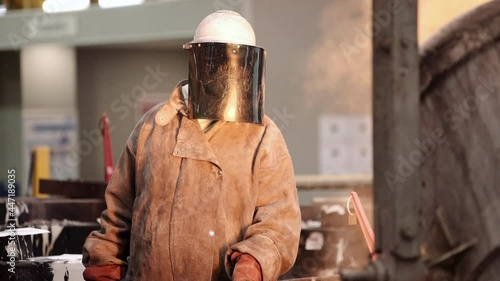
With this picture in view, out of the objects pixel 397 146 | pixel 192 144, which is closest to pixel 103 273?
pixel 192 144

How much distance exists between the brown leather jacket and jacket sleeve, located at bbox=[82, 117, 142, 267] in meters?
0.07

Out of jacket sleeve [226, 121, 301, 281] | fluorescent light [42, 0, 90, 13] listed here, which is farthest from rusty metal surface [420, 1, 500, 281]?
fluorescent light [42, 0, 90, 13]

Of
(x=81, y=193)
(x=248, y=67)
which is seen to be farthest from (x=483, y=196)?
(x=81, y=193)

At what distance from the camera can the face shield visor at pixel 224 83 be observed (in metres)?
4.04

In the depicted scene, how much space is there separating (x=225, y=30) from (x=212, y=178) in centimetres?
→ 64

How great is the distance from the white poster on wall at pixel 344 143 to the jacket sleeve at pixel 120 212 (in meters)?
9.81

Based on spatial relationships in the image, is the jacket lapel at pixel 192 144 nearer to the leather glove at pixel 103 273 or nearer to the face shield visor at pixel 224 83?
the face shield visor at pixel 224 83

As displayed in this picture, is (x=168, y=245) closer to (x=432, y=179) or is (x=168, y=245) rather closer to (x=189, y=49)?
(x=189, y=49)

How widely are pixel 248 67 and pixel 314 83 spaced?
9960mm

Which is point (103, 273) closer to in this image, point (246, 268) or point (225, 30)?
point (246, 268)

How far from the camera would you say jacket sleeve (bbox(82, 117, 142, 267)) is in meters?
4.24

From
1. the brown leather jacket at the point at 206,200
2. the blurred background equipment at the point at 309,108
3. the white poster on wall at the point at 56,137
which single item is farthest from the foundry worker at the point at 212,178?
the white poster on wall at the point at 56,137

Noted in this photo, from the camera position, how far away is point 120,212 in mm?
4277

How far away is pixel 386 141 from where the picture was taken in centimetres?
271
